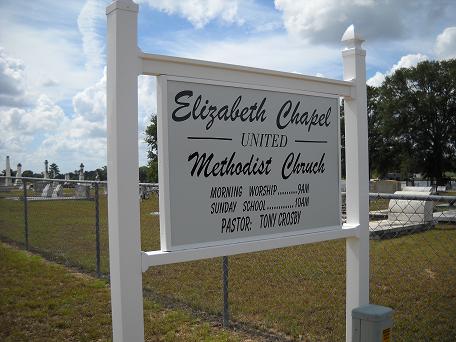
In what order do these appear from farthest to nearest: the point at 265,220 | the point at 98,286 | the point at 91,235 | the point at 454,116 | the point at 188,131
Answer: the point at 454,116 → the point at 91,235 → the point at 98,286 → the point at 265,220 → the point at 188,131

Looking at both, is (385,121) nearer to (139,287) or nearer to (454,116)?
(454,116)

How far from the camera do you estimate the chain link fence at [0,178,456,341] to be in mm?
4664

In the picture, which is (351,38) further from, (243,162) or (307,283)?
(307,283)

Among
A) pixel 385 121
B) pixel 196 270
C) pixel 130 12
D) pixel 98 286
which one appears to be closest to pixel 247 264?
pixel 196 270

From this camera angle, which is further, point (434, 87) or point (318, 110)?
point (434, 87)

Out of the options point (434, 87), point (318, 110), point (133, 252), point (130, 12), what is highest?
point (434, 87)

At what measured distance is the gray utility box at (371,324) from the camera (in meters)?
3.11

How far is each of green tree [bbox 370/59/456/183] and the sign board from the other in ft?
126

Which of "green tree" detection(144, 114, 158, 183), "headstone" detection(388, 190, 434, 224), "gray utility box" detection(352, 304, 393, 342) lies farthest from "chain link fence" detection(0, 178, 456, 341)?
"green tree" detection(144, 114, 158, 183)

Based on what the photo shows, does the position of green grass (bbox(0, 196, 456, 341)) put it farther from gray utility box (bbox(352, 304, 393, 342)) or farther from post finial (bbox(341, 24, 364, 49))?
post finial (bbox(341, 24, 364, 49))

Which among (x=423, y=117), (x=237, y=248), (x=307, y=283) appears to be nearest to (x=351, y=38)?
(x=237, y=248)

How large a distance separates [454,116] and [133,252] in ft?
134

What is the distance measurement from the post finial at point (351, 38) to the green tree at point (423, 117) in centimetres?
3796

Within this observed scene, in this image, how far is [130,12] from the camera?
245cm
